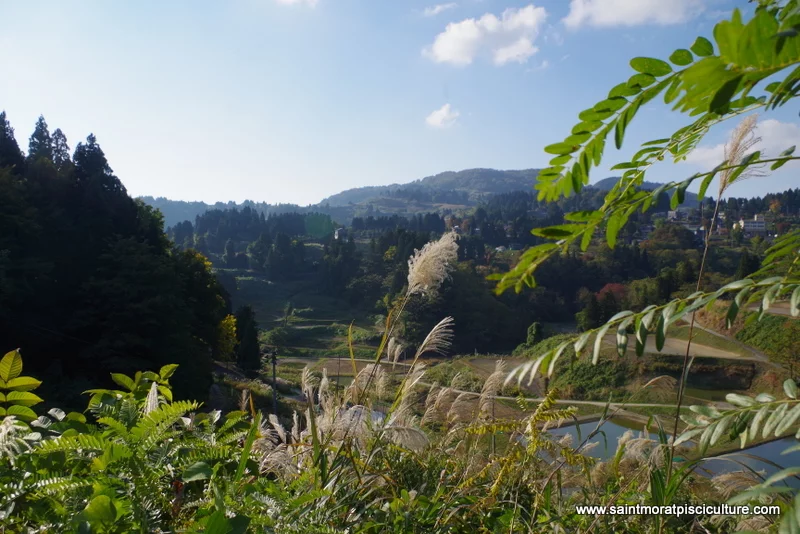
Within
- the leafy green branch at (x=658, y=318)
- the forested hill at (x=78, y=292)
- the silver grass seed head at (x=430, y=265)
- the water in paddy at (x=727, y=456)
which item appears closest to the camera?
the leafy green branch at (x=658, y=318)

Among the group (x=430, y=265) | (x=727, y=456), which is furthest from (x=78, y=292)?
(x=727, y=456)

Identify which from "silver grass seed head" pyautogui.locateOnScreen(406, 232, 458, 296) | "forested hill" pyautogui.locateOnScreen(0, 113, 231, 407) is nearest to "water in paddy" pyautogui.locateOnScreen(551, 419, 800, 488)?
"silver grass seed head" pyautogui.locateOnScreen(406, 232, 458, 296)

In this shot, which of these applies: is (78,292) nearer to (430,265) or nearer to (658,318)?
(430,265)

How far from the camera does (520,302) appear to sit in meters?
47.6

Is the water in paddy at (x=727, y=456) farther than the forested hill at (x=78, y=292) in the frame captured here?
No

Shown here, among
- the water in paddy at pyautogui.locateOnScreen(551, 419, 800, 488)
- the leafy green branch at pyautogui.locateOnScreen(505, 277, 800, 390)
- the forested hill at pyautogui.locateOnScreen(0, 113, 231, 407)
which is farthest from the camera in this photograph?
the forested hill at pyautogui.locateOnScreen(0, 113, 231, 407)

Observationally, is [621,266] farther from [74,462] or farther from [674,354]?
[74,462]

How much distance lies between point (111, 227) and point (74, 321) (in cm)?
413

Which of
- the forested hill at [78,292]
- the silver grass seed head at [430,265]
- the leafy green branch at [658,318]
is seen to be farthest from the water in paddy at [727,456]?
the forested hill at [78,292]

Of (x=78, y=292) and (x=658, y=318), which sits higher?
(x=658, y=318)

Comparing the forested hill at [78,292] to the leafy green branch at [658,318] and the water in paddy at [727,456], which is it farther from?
the leafy green branch at [658,318]

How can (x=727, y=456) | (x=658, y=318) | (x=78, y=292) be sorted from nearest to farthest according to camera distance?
(x=658, y=318), (x=727, y=456), (x=78, y=292)

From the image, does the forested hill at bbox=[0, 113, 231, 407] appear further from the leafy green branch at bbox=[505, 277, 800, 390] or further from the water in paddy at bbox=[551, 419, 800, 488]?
the leafy green branch at bbox=[505, 277, 800, 390]

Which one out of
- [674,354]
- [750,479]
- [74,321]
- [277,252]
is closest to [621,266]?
[674,354]
